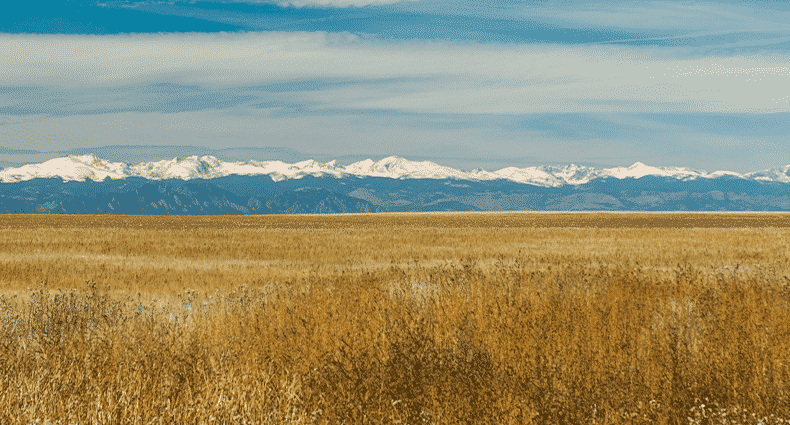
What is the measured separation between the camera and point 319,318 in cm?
1273

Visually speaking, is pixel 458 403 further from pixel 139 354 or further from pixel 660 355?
pixel 139 354

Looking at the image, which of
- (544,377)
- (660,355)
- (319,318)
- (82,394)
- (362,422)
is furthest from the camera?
(319,318)

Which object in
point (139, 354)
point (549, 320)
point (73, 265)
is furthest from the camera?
point (73, 265)

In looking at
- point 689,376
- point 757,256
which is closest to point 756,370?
point 689,376

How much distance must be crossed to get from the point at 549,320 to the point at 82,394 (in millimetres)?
8200

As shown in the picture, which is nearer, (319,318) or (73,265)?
(319,318)

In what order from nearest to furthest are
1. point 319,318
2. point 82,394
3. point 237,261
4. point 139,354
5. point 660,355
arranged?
point 82,394
point 660,355
point 139,354
point 319,318
point 237,261

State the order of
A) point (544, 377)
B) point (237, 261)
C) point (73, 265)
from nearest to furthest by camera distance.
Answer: point (544, 377)
point (73, 265)
point (237, 261)

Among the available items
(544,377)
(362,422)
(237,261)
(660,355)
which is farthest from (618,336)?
(237,261)

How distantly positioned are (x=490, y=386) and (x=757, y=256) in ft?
138

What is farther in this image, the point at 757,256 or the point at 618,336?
the point at 757,256

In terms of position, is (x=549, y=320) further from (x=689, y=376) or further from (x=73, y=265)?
(x=73, y=265)

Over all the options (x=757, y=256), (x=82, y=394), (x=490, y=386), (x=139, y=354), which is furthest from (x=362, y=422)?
(x=757, y=256)

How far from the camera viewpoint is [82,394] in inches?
303
